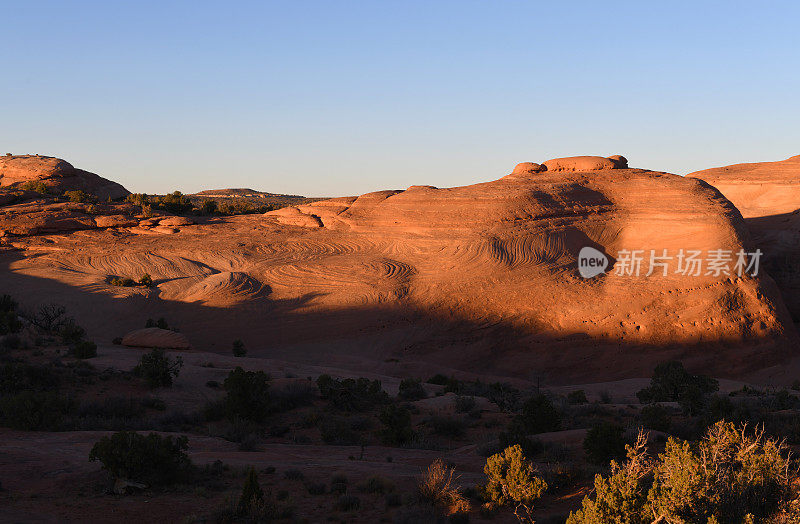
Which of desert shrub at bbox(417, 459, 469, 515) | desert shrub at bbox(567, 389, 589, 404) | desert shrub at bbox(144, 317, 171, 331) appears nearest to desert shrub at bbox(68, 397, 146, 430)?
desert shrub at bbox(417, 459, 469, 515)

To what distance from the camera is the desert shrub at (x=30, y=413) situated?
11.9 meters

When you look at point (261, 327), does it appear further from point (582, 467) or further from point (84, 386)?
point (582, 467)

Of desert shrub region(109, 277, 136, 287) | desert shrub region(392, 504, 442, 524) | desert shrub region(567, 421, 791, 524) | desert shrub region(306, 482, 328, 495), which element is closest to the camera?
desert shrub region(567, 421, 791, 524)

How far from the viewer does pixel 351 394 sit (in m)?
15.5

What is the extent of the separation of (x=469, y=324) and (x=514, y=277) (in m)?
3.64

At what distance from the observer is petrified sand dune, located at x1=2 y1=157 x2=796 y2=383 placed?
2636 centimetres

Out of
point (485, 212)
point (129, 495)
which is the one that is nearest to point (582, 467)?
point (129, 495)

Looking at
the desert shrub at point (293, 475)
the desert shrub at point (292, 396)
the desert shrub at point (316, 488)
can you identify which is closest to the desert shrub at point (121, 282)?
the desert shrub at point (292, 396)

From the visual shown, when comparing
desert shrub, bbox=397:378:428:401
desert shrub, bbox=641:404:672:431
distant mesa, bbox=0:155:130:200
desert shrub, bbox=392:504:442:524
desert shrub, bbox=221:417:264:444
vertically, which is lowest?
desert shrub, bbox=397:378:428:401

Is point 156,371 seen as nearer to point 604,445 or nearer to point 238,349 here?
point 238,349

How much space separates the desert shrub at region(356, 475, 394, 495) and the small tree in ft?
4.21

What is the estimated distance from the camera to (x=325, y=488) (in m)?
8.37

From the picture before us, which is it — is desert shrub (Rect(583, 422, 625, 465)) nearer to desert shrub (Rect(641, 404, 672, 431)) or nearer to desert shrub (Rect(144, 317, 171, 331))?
desert shrub (Rect(641, 404, 672, 431))

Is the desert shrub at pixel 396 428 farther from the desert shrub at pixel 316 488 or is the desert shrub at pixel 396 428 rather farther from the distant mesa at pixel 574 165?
the distant mesa at pixel 574 165
